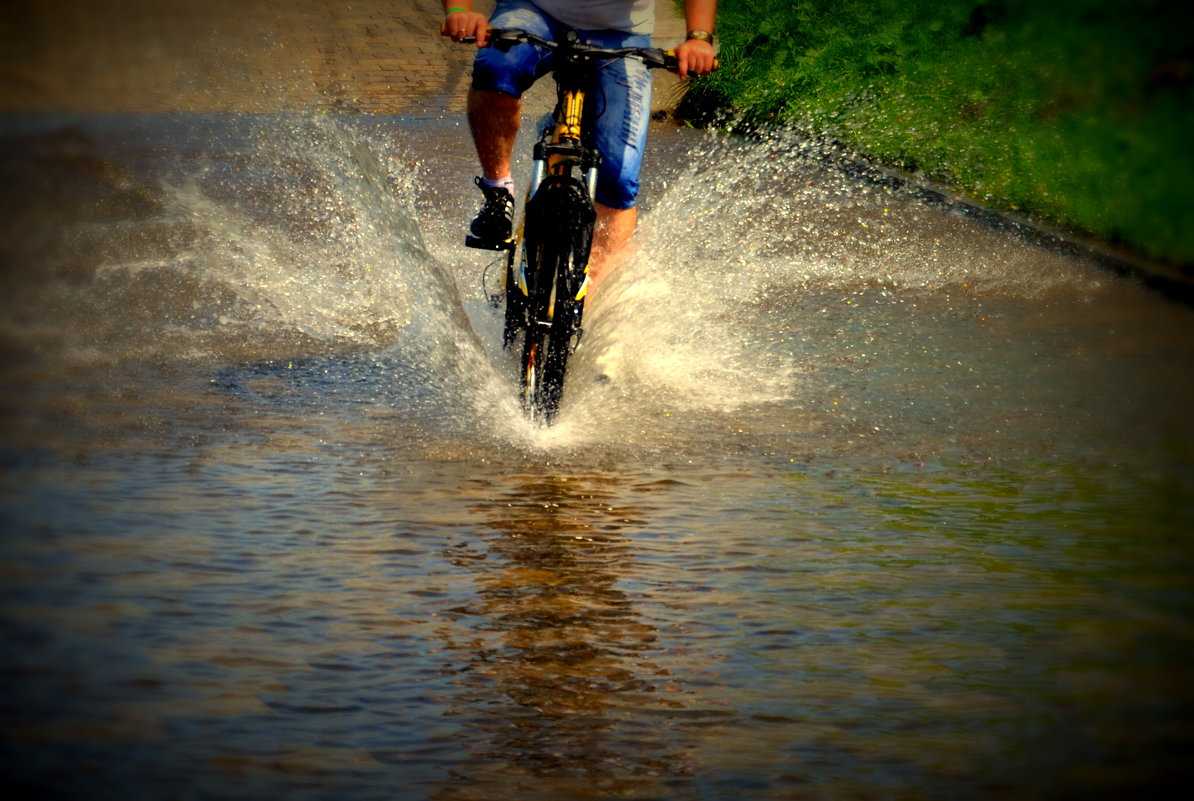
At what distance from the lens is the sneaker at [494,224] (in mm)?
7301

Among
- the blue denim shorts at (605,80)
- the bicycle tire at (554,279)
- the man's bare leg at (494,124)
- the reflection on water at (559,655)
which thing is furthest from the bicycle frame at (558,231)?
the reflection on water at (559,655)

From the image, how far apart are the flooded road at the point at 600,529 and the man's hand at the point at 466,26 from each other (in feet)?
4.20

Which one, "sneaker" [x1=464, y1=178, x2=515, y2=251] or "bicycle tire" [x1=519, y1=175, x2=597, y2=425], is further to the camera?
"sneaker" [x1=464, y1=178, x2=515, y2=251]

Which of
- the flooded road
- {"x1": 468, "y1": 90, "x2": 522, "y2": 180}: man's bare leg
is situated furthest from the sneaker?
the flooded road

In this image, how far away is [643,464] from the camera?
634 cm

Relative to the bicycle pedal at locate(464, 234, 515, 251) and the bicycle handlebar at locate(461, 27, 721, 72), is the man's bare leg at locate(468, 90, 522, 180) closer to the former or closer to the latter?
the bicycle pedal at locate(464, 234, 515, 251)

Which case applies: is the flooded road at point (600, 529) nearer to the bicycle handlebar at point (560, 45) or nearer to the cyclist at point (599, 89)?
the cyclist at point (599, 89)

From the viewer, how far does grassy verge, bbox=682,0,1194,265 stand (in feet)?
38.1

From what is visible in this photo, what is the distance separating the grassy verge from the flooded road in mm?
1136

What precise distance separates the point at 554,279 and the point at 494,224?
72 centimetres

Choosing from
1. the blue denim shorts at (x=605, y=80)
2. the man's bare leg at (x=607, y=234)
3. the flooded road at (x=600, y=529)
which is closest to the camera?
the flooded road at (x=600, y=529)

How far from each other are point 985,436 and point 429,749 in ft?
10.9

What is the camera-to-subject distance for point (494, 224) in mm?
7305

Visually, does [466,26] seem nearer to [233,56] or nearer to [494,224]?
[494,224]
